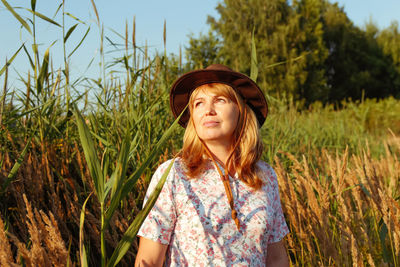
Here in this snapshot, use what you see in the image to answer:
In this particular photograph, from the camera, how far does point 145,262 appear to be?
122cm

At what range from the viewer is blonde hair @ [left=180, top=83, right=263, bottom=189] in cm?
141

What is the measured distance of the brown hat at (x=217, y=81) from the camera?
1478 millimetres

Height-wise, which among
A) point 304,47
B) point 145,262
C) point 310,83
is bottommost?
point 145,262

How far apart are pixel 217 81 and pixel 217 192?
1.56 feet

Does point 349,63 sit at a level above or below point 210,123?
above

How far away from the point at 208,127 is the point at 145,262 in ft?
1.80

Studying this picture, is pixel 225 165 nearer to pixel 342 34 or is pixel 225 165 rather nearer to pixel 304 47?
pixel 304 47

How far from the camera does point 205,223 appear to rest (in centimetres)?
127

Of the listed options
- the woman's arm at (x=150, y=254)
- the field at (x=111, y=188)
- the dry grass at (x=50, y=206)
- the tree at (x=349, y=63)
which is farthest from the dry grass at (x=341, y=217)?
the tree at (x=349, y=63)

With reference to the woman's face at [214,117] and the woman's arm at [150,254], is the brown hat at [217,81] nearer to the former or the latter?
the woman's face at [214,117]

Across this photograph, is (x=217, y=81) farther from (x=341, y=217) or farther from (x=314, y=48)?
(x=314, y=48)

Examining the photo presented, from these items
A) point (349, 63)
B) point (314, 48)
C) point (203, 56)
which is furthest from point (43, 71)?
point (349, 63)

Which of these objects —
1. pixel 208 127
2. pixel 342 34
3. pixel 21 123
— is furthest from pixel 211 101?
pixel 342 34

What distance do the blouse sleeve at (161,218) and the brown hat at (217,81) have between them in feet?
1.35
